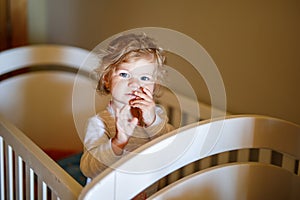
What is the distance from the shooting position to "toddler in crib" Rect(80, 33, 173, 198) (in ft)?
3.03

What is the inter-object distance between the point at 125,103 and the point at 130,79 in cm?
6

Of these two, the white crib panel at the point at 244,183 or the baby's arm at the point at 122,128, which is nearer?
the baby's arm at the point at 122,128

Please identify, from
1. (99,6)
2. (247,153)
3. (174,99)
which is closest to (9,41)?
(99,6)

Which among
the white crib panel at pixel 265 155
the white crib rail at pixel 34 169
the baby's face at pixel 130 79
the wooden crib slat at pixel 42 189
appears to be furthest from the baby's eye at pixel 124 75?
the white crib panel at pixel 265 155

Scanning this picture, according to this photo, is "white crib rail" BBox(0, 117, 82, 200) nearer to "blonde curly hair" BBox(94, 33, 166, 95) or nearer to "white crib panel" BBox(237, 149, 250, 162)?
"blonde curly hair" BBox(94, 33, 166, 95)

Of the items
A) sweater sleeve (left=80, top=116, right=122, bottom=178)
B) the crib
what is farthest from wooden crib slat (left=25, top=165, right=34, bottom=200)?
sweater sleeve (left=80, top=116, right=122, bottom=178)

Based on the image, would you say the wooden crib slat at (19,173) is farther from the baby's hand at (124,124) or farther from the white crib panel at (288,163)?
the white crib panel at (288,163)

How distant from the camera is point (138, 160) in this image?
2.94 ft

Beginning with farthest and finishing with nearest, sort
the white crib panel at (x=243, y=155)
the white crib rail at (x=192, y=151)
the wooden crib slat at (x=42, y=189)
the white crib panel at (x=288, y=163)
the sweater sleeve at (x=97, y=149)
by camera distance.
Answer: the white crib panel at (x=243, y=155), the white crib panel at (x=288, y=163), the wooden crib slat at (x=42, y=189), the sweater sleeve at (x=97, y=149), the white crib rail at (x=192, y=151)

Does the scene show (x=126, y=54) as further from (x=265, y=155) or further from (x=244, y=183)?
(x=265, y=155)

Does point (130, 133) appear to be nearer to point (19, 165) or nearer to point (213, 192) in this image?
point (213, 192)

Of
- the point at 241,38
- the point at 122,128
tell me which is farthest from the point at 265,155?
the point at 122,128

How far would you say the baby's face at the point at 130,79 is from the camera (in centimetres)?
92

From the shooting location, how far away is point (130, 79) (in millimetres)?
917
